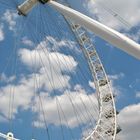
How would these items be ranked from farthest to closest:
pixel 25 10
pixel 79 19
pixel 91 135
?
pixel 91 135, pixel 25 10, pixel 79 19

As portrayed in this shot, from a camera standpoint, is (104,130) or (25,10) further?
(104,130)

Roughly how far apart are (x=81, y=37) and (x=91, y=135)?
20473 millimetres

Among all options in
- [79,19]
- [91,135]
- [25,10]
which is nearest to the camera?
[79,19]

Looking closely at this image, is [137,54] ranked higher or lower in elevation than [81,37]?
higher

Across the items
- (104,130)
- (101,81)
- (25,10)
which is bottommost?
(104,130)

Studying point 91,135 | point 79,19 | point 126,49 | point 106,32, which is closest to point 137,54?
point 126,49

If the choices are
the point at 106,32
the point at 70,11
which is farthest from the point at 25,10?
the point at 106,32

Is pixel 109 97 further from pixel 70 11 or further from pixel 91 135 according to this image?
pixel 70 11

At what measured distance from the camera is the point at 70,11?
2892cm

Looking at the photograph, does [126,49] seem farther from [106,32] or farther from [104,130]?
[104,130]

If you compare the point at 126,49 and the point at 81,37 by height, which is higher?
the point at 126,49

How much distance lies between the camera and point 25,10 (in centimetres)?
3872

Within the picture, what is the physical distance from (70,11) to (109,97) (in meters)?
70.4

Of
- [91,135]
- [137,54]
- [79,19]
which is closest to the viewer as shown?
[137,54]
